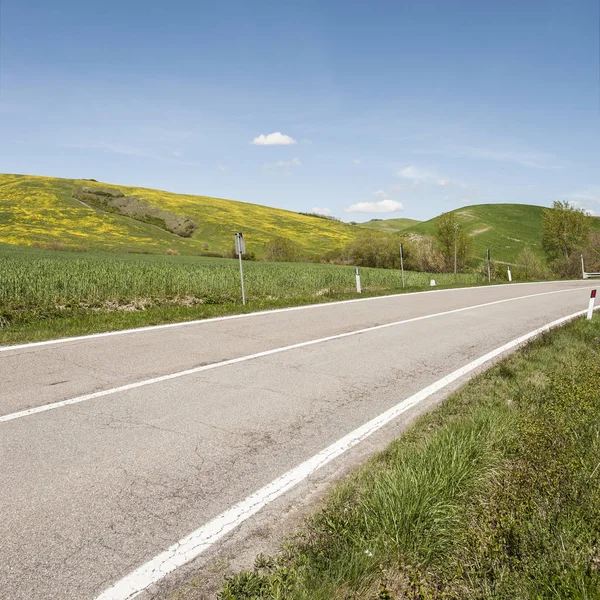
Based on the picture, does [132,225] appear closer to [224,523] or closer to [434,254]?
[434,254]

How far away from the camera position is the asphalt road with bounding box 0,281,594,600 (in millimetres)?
2787

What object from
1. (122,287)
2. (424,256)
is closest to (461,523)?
(122,287)

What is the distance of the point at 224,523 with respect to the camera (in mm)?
3039

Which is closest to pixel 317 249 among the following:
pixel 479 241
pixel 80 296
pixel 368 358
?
pixel 479 241

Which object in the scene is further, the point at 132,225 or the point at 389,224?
the point at 389,224

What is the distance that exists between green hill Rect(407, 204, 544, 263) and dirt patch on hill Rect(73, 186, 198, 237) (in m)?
43.7

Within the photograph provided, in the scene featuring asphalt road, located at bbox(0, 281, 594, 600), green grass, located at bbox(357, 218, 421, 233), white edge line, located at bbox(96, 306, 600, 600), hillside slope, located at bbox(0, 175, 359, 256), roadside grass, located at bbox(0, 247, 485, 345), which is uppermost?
green grass, located at bbox(357, 218, 421, 233)

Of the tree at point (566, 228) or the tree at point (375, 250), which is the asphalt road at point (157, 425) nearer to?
the tree at point (375, 250)

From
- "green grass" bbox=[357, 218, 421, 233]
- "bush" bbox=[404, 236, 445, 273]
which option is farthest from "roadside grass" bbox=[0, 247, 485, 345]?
"green grass" bbox=[357, 218, 421, 233]

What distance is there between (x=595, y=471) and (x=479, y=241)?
324 ft

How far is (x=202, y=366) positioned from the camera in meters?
6.59

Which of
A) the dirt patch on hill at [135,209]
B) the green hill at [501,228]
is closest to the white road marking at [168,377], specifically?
the dirt patch on hill at [135,209]

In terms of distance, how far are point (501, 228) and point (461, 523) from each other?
112 m

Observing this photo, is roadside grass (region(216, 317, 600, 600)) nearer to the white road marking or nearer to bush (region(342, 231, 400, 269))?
the white road marking
